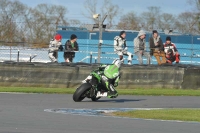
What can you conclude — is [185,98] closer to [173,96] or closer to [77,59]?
[173,96]

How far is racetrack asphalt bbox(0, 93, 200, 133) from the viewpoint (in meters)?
10.0

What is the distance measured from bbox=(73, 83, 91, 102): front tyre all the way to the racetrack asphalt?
15 centimetres

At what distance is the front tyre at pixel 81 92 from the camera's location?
1582 centimetres

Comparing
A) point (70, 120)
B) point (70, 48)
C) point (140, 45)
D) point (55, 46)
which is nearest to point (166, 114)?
point (70, 120)

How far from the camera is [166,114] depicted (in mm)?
13383

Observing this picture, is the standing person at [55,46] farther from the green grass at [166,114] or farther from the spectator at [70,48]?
the green grass at [166,114]

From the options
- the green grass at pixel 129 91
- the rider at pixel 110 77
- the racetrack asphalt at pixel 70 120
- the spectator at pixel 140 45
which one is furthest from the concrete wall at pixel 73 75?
the rider at pixel 110 77

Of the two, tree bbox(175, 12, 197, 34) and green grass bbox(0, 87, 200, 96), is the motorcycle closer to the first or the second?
green grass bbox(0, 87, 200, 96)

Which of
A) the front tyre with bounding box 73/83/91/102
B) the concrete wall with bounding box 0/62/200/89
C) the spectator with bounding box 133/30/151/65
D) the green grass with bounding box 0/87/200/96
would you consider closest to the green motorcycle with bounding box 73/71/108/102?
the front tyre with bounding box 73/83/91/102

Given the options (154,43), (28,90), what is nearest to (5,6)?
(154,43)

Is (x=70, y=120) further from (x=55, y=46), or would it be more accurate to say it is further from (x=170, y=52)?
(x=170, y=52)

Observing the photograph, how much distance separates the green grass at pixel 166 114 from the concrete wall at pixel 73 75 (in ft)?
24.7

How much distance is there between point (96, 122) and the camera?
36.9ft

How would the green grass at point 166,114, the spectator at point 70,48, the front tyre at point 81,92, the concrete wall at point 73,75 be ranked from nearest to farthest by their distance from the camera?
1. the green grass at point 166,114
2. the front tyre at point 81,92
3. the concrete wall at point 73,75
4. the spectator at point 70,48
